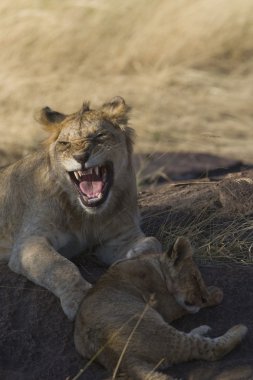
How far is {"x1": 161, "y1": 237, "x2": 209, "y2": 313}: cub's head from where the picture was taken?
459 cm

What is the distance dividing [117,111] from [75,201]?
56cm

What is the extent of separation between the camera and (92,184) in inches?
208

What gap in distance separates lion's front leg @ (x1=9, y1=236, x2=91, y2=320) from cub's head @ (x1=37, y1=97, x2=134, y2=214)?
33cm

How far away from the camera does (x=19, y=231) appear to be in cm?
566

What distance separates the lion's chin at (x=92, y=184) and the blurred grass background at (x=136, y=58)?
211 inches

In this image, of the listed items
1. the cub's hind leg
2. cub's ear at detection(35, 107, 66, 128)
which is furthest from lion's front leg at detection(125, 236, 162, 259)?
the cub's hind leg

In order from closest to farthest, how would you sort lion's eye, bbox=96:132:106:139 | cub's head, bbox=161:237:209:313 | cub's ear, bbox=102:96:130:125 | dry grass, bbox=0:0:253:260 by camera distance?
cub's head, bbox=161:237:209:313 → lion's eye, bbox=96:132:106:139 → cub's ear, bbox=102:96:130:125 → dry grass, bbox=0:0:253:260

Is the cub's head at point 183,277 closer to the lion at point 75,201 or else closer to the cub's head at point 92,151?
the lion at point 75,201

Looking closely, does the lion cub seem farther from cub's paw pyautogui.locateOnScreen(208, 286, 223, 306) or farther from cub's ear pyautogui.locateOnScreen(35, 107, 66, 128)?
cub's ear pyautogui.locateOnScreen(35, 107, 66, 128)

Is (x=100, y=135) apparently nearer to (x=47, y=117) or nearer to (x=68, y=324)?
(x=47, y=117)

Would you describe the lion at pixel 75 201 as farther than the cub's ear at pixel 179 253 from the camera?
Yes

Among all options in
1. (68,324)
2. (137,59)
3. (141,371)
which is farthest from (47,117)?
(137,59)

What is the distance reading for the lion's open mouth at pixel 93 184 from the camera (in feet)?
17.2

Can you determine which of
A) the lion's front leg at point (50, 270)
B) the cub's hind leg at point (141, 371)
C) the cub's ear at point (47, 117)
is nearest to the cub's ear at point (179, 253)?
the lion's front leg at point (50, 270)
